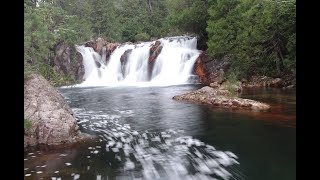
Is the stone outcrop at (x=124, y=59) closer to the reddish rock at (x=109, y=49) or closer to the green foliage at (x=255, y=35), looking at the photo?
the reddish rock at (x=109, y=49)

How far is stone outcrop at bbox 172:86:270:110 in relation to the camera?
16.6 meters

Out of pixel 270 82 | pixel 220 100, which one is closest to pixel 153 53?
pixel 270 82

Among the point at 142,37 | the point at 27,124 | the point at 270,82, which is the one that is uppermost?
the point at 142,37

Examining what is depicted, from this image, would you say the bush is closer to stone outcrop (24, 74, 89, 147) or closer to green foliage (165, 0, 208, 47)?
green foliage (165, 0, 208, 47)

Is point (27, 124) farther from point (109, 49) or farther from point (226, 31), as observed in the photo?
point (109, 49)

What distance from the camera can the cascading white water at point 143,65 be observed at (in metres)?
34.3

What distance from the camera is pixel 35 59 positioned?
14023 millimetres

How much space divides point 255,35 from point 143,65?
45.3 ft

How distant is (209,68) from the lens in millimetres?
33219

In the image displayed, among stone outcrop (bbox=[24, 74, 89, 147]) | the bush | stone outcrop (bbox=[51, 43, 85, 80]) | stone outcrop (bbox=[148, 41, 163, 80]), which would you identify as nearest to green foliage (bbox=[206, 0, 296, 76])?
stone outcrop (bbox=[148, 41, 163, 80])

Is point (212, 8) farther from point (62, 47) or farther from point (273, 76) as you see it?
point (62, 47)

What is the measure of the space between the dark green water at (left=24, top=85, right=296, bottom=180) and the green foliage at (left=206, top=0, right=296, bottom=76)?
8545 millimetres
